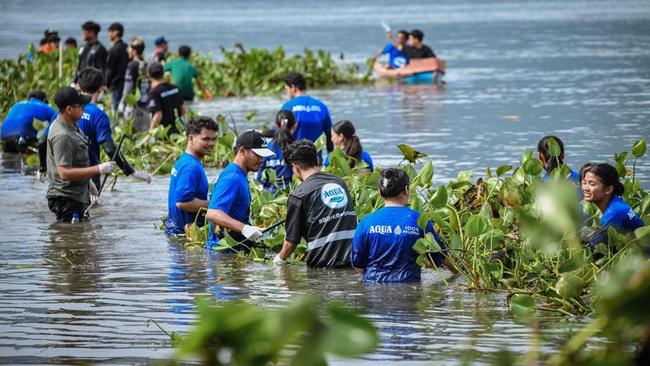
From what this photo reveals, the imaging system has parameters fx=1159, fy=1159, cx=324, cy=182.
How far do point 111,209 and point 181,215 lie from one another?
9.62 feet

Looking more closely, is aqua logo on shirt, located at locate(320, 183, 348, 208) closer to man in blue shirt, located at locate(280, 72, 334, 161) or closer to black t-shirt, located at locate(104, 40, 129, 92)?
man in blue shirt, located at locate(280, 72, 334, 161)

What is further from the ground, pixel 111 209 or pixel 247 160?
pixel 247 160

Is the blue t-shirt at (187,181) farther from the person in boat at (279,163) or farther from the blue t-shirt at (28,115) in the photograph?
the blue t-shirt at (28,115)

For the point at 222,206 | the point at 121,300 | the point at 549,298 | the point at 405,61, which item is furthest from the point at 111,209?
the point at 405,61

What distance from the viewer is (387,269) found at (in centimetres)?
866

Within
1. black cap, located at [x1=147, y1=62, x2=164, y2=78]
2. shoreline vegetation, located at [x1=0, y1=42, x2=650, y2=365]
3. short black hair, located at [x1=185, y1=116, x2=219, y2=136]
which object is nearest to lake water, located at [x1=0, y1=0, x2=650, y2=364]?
shoreline vegetation, located at [x1=0, y1=42, x2=650, y2=365]

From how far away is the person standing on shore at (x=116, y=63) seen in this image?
70.6 feet

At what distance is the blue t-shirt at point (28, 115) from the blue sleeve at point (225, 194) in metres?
→ 8.20

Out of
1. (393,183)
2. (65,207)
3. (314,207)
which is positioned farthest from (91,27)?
(393,183)

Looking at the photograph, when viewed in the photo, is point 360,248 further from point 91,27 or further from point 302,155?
point 91,27

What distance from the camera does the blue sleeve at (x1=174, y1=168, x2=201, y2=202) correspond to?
35.0ft

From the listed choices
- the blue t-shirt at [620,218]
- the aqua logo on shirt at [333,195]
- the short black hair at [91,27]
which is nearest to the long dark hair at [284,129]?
the aqua logo on shirt at [333,195]

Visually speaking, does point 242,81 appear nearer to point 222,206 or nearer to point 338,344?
point 222,206

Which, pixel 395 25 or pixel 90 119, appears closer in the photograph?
pixel 90 119
